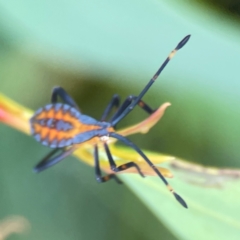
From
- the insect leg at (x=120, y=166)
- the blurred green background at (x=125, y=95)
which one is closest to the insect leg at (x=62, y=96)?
the blurred green background at (x=125, y=95)

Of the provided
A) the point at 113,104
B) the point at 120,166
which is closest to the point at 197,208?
the point at 120,166

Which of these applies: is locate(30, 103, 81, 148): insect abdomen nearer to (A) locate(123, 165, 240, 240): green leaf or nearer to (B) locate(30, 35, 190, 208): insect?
(B) locate(30, 35, 190, 208): insect

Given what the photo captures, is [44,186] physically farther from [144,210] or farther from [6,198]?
[144,210]

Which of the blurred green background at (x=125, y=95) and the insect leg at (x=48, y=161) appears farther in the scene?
the insect leg at (x=48, y=161)

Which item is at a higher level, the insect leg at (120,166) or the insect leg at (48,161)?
the insect leg at (120,166)

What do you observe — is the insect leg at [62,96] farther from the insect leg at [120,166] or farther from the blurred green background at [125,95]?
the insect leg at [120,166]

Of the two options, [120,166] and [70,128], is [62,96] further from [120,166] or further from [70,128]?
[120,166]

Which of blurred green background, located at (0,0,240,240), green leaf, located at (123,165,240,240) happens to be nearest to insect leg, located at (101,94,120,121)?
blurred green background, located at (0,0,240,240)

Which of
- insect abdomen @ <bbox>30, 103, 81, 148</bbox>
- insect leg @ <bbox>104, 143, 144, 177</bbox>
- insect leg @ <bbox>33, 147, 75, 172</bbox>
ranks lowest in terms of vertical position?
insect leg @ <bbox>33, 147, 75, 172</bbox>
